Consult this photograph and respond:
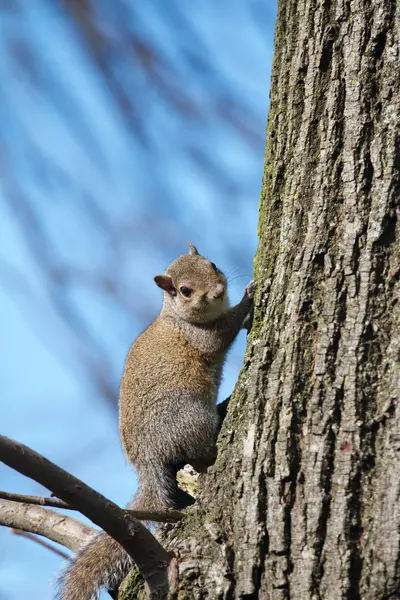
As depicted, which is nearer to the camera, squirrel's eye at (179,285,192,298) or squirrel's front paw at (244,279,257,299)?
squirrel's front paw at (244,279,257,299)

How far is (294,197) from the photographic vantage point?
2.71m

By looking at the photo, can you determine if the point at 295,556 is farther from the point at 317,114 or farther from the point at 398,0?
the point at 398,0

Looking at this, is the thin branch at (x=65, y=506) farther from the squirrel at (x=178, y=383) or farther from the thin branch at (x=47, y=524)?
the squirrel at (x=178, y=383)

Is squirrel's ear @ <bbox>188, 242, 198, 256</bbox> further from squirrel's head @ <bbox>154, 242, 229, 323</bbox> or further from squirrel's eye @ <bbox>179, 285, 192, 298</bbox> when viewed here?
squirrel's eye @ <bbox>179, 285, 192, 298</bbox>

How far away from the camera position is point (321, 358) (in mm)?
2416

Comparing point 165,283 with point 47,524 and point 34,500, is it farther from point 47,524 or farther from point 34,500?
point 34,500

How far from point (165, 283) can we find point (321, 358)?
2415 mm

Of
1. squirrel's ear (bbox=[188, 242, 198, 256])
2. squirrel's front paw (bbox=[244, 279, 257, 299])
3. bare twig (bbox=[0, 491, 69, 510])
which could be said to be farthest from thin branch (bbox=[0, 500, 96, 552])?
squirrel's ear (bbox=[188, 242, 198, 256])

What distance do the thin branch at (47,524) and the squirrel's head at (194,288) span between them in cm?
142

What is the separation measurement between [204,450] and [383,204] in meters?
1.98

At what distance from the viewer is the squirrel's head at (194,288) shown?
4.43 m

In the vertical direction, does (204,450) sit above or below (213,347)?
below

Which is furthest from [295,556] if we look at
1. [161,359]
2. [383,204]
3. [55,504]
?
[161,359]

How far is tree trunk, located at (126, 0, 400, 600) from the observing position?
7.24ft
